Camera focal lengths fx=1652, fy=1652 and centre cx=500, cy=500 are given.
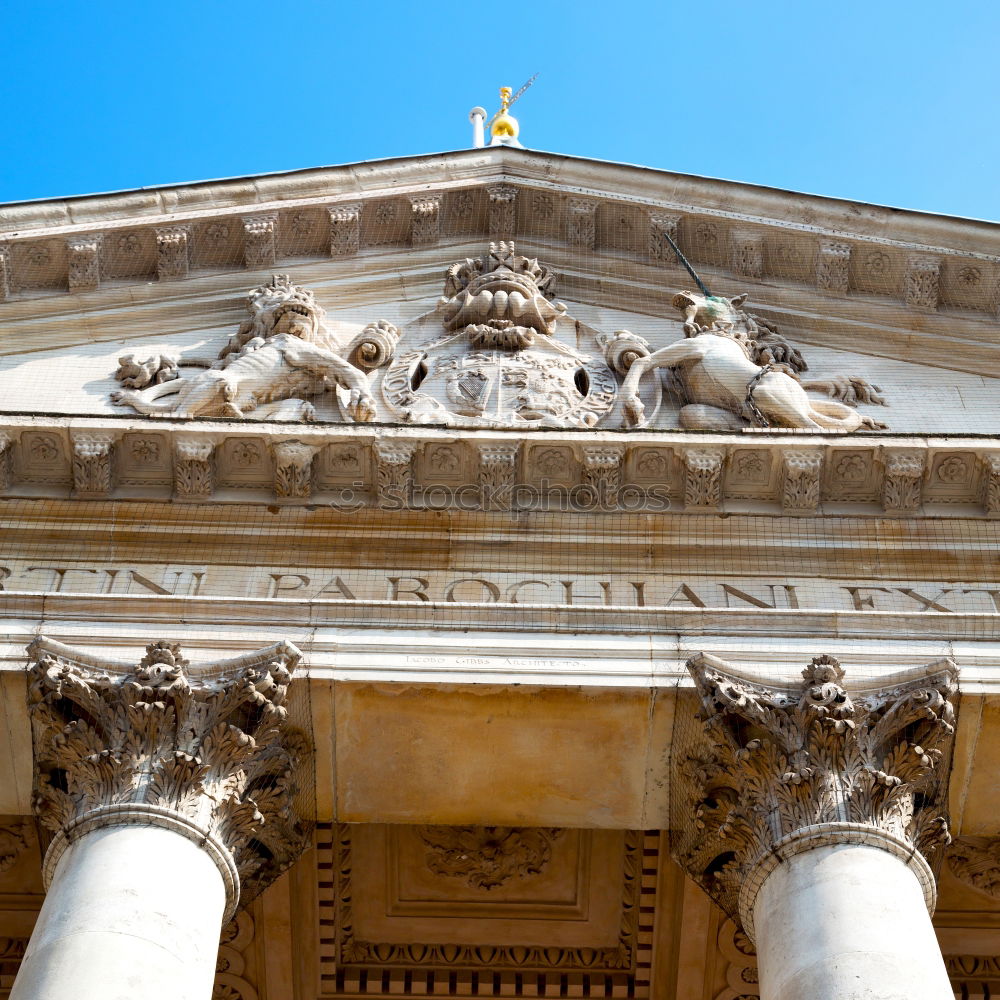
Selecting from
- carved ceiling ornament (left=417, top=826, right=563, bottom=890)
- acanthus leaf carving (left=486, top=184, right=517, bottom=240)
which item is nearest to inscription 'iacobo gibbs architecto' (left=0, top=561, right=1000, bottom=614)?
carved ceiling ornament (left=417, top=826, right=563, bottom=890)

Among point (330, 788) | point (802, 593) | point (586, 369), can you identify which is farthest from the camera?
point (586, 369)

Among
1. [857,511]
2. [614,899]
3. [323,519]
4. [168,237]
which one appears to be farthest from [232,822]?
[168,237]

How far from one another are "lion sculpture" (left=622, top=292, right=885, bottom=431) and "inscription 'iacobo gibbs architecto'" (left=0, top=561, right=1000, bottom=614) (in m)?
1.98

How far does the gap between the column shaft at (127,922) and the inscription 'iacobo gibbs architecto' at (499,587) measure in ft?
9.43

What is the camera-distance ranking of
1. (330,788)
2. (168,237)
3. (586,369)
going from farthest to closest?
(168,237) → (586,369) → (330,788)

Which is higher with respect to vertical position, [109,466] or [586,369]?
[586,369]

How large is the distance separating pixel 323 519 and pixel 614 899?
13.5 feet

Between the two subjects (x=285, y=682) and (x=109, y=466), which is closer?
(x=285, y=682)

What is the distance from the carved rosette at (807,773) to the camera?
1024 centimetres

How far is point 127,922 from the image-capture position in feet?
30.5

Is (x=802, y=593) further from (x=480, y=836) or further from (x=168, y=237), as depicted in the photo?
(x=168, y=237)

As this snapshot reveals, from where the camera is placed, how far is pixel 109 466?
43.9 feet

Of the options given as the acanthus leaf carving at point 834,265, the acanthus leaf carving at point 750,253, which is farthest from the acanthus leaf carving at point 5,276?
the acanthus leaf carving at point 834,265

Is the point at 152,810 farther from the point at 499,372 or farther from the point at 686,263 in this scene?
the point at 686,263
